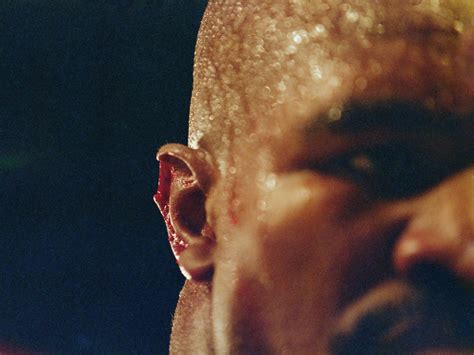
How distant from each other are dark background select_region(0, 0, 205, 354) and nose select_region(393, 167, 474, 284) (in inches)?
37.5

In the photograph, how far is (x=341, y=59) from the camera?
760 mm

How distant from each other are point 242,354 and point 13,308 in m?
1.08

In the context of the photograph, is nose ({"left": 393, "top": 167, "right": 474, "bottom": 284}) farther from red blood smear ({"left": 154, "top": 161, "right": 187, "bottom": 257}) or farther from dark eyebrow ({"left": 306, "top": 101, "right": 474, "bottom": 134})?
red blood smear ({"left": 154, "top": 161, "right": 187, "bottom": 257})

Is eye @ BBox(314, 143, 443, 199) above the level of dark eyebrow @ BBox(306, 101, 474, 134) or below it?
below

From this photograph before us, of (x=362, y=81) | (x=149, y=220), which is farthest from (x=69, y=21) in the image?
(x=362, y=81)

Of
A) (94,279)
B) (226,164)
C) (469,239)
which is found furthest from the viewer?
(94,279)

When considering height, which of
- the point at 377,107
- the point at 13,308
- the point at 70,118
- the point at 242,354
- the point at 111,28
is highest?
the point at 111,28

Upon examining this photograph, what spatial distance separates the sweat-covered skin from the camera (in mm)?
714

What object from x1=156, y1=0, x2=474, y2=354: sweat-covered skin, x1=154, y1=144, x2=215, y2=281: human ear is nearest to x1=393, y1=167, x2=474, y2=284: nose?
x1=156, y1=0, x2=474, y2=354: sweat-covered skin

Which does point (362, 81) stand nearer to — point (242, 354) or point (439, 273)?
point (439, 273)

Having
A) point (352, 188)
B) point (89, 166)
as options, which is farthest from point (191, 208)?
point (89, 166)

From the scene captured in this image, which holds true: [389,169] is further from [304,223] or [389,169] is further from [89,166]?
[89,166]

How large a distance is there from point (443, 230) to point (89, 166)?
1.08 meters

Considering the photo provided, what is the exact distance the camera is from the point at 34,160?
158cm
